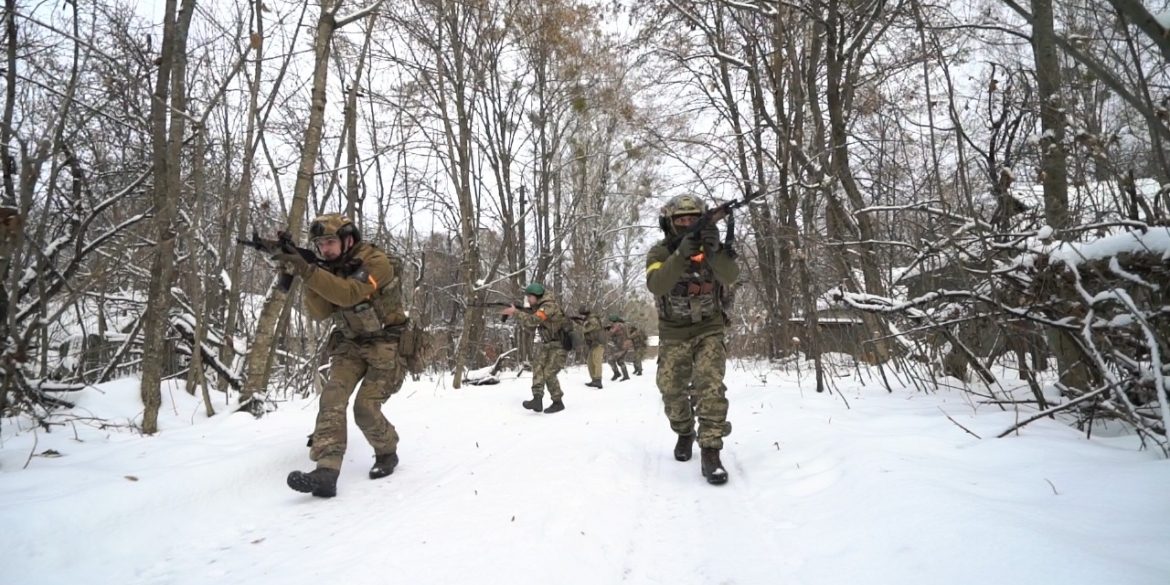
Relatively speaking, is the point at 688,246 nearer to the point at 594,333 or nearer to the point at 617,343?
the point at 594,333

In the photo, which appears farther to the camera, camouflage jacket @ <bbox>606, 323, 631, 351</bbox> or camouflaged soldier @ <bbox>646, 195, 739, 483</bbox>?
camouflage jacket @ <bbox>606, 323, 631, 351</bbox>

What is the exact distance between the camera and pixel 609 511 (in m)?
2.71

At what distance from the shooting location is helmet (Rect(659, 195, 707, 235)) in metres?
3.93

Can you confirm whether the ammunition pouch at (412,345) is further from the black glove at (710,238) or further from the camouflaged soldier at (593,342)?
the camouflaged soldier at (593,342)

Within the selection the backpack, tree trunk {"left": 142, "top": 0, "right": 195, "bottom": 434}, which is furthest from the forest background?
the backpack

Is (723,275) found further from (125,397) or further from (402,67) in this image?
(402,67)

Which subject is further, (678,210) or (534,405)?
(534,405)

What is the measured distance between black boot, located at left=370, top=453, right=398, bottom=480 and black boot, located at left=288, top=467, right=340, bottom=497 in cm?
40

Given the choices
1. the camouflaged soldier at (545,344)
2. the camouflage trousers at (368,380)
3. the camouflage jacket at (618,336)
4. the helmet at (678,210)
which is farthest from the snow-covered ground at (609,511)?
the camouflage jacket at (618,336)

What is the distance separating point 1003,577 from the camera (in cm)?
166

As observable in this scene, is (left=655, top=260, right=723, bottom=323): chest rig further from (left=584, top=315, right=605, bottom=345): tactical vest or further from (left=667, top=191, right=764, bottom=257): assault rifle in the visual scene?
(left=584, top=315, right=605, bottom=345): tactical vest

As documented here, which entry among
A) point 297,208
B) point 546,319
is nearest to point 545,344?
point 546,319

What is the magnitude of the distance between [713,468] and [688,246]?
1.30m

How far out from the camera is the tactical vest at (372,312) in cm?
354
